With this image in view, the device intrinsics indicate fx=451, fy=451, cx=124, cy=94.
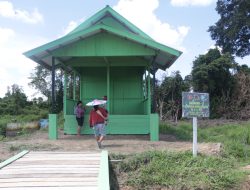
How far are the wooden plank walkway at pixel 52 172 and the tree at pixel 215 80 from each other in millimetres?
21484

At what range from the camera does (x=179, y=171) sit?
10.3 metres

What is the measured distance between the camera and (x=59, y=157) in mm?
11094

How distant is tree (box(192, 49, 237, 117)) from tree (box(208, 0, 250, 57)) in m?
11.7

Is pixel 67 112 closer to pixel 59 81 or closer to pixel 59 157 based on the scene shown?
pixel 59 157

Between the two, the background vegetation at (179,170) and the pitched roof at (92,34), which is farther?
the pitched roof at (92,34)

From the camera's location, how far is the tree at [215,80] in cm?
3173

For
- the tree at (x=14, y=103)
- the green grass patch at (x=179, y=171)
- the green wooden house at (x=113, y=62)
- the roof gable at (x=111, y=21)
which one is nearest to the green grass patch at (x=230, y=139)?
the green grass patch at (x=179, y=171)

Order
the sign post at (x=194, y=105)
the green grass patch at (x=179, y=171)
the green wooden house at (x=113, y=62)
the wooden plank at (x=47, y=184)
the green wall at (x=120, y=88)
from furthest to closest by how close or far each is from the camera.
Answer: the green wall at (x=120, y=88), the green wooden house at (x=113, y=62), the sign post at (x=194, y=105), the green grass patch at (x=179, y=171), the wooden plank at (x=47, y=184)

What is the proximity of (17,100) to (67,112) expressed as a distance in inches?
1276

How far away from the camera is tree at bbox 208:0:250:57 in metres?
43.4

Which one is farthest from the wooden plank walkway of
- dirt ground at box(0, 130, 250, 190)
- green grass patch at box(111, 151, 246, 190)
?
dirt ground at box(0, 130, 250, 190)

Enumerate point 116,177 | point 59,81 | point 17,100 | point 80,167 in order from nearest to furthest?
point 80,167 < point 116,177 < point 59,81 < point 17,100

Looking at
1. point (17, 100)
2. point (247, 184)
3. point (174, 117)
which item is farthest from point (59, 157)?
point (17, 100)

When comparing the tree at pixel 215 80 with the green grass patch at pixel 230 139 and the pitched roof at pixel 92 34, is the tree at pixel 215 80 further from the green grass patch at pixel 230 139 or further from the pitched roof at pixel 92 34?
the pitched roof at pixel 92 34
